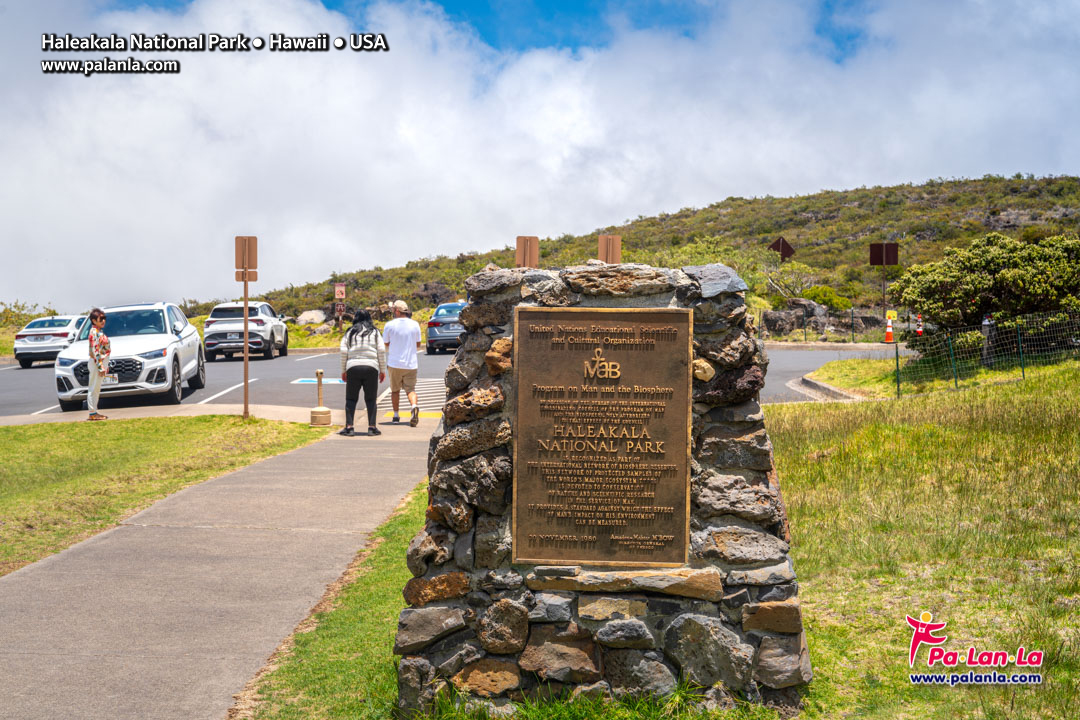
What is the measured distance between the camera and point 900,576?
5.64 meters

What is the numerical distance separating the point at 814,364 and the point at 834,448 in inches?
565

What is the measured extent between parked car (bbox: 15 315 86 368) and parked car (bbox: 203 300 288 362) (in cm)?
371

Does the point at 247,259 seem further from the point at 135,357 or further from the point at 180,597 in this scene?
the point at 180,597

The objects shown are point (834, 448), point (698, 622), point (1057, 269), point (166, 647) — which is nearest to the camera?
point (698, 622)

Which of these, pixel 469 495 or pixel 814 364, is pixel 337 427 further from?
pixel 814 364

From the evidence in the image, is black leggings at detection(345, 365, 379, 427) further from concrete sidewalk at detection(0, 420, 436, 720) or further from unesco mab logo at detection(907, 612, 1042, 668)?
unesco mab logo at detection(907, 612, 1042, 668)

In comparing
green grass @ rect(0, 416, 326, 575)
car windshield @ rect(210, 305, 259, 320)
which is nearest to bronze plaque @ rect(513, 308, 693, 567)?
green grass @ rect(0, 416, 326, 575)

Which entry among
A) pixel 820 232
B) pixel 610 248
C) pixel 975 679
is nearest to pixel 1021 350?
pixel 610 248

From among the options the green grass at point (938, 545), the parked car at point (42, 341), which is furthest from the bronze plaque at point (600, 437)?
the parked car at point (42, 341)

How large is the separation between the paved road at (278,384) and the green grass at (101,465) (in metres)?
2.92

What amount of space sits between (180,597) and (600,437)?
3226mm

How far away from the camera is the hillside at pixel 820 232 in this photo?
4766cm

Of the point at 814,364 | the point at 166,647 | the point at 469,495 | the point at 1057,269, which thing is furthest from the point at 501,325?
the point at 814,364

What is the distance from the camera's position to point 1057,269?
16266 millimetres
